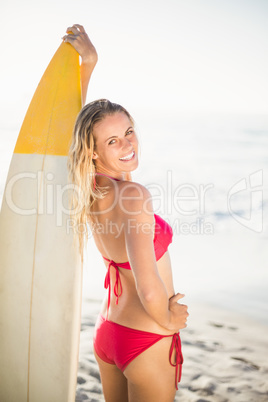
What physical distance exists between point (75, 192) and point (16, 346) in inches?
32.0

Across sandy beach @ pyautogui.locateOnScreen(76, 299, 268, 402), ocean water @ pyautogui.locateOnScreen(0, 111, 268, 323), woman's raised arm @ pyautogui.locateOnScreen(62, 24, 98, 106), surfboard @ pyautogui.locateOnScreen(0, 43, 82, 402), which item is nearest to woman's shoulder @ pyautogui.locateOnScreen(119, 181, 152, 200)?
surfboard @ pyautogui.locateOnScreen(0, 43, 82, 402)

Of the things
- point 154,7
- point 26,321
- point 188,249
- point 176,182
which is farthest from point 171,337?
point 154,7

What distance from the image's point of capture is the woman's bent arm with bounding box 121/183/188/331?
1.19 meters

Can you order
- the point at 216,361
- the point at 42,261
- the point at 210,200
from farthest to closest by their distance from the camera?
the point at 210,200, the point at 216,361, the point at 42,261

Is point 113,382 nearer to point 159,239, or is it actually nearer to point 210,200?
point 159,239

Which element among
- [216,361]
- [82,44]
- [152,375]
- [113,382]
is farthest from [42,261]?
[216,361]

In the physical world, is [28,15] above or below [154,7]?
below

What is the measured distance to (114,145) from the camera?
1.44 meters

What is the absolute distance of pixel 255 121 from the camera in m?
Result: 12.2

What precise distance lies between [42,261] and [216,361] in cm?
171

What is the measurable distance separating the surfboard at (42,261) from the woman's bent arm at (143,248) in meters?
0.59

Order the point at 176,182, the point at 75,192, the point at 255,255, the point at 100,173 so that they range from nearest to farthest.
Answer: the point at 100,173
the point at 75,192
the point at 255,255
the point at 176,182

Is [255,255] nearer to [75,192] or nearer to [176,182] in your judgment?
[176,182]

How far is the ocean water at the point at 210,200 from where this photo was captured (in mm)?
5254
